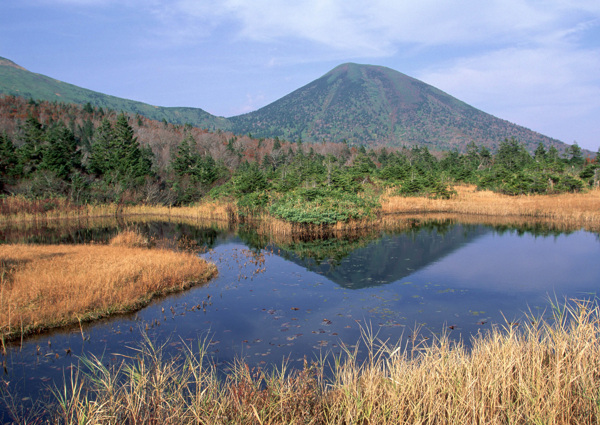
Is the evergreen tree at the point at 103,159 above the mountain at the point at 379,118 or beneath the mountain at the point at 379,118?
beneath

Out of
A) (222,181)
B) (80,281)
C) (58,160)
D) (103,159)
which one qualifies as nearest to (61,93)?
(103,159)

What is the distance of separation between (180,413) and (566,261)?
15.3 meters

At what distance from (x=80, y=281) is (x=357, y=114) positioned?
532ft

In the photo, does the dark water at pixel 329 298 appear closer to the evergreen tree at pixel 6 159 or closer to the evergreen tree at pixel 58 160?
the evergreen tree at pixel 58 160

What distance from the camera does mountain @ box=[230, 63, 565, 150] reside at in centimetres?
15175


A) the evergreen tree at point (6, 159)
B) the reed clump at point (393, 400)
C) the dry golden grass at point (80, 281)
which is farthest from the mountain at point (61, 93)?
the reed clump at point (393, 400)

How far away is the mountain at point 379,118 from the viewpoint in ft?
498

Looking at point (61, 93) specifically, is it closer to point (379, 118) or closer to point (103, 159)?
point (379, 118)

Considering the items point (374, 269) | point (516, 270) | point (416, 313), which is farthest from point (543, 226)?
point (416, 313)

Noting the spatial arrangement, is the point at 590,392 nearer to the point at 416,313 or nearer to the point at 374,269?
the point at 416,313

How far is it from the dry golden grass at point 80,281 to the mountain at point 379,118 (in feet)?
424

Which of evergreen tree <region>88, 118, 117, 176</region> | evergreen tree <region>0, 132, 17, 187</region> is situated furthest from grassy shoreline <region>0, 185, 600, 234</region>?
evergreen tree <region>0, 132, 17, 187</region>

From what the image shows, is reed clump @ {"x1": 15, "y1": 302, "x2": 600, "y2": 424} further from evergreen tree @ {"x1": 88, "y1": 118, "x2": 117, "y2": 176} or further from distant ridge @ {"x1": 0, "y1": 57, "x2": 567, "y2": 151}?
distant ridge @ {"x1": 0, "y1": 57, "x2": 567, "y2": 151}

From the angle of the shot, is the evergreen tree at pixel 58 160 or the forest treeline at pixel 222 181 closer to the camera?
the forest treeline at pixel 222 181
